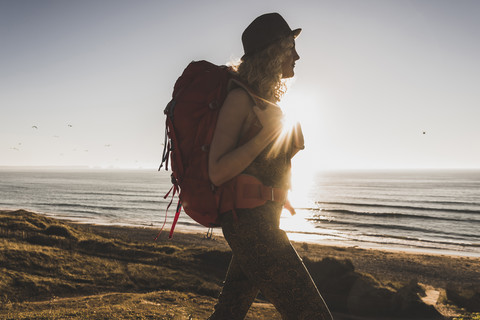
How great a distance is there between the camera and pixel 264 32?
1.58m

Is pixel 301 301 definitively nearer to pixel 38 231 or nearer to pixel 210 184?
pixel 210 184

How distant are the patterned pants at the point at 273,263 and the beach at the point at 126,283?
253 centimetres

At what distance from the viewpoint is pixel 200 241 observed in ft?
72.7

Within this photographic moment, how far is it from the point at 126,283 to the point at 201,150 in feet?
20.0

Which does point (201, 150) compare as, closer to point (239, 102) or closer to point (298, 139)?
point (239, 102)

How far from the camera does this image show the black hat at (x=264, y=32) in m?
1.58

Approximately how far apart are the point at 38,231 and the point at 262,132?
32.4 feet

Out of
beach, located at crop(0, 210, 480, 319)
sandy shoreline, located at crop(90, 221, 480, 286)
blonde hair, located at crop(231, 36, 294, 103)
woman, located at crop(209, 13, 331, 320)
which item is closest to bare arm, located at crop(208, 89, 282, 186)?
woman, located at crop(209, 13, 331, 320)

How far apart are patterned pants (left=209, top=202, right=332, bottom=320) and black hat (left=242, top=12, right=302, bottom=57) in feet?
2.53

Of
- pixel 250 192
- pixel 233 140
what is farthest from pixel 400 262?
pixel 233 140

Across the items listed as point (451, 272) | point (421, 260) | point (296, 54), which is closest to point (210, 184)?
point (296, 54)

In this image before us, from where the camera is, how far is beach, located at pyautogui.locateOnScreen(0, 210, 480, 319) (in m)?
4.09

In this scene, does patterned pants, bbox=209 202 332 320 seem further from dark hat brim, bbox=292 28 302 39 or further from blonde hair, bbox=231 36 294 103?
dark hat brim, bbox=292 28 302 39

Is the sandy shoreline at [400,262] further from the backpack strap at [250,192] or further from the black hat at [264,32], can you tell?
the black hat at [264,32]
